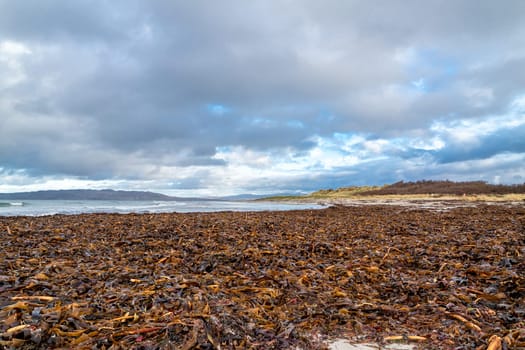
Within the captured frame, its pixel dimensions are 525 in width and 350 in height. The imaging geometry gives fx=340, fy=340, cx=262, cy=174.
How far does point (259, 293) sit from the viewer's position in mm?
3412

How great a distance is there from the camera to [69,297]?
313 centimetres

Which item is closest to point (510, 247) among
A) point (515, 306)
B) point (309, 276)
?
point (515, 306)

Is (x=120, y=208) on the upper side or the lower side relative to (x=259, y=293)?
upper

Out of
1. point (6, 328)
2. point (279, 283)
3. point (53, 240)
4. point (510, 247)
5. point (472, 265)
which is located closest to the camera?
point (6, 328)

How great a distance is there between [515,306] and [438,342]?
1218 mm

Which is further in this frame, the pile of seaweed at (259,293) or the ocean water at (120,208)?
the ocean water at (120,208)

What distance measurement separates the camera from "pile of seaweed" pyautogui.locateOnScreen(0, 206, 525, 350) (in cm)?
239

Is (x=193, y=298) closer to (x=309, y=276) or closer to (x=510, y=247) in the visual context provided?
(x=309, y=276)

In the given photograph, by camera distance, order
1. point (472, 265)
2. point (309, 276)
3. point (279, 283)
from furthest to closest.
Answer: point (472, 265) < point (309, 276) < point (279, 283)

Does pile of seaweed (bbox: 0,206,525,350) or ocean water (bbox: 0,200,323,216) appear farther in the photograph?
ocean water (bbox: 0,200,323,216)

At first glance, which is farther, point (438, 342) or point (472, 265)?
point (472, 265)

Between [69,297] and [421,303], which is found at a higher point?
[69,297]

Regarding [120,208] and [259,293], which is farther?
[120,208]

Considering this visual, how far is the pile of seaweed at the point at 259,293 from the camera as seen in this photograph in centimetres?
239
